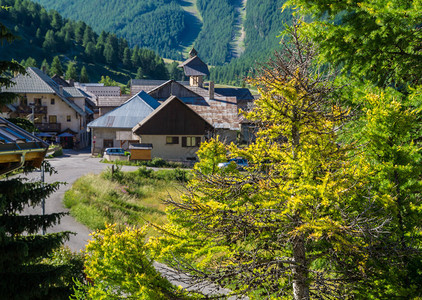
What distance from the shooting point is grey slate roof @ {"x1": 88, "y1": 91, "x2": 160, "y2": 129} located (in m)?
50.0

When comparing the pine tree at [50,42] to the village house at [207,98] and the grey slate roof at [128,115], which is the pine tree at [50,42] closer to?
the village house at [207,98]

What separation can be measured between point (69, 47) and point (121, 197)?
165502mm

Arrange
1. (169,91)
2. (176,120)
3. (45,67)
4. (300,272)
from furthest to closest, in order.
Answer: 1. (45,67)
2. (169,91)
3. (176,120)
4. (300,272)

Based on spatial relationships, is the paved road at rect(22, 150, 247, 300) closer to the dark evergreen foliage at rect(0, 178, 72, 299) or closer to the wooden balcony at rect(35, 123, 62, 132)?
the dark evergreen foliage at rect(0, 178, 72, 299)

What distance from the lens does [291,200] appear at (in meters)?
6.64

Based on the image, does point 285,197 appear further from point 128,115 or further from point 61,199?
point 128,115

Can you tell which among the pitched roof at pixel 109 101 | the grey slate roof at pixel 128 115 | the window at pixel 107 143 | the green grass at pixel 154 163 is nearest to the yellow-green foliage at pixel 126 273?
the green grass at pixel 154 163

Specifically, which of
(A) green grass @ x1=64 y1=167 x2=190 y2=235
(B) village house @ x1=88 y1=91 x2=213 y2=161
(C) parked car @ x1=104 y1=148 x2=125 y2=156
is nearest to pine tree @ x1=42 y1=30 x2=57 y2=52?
(B) village house @ x1=88 y1=91 x2=213 y2=161

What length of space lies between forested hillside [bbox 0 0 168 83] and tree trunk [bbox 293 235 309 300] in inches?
6423

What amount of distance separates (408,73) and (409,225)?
426 cm

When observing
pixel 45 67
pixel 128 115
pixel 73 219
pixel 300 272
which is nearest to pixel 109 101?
pixel 128 115

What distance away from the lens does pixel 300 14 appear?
10.1m

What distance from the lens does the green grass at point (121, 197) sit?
22.0m

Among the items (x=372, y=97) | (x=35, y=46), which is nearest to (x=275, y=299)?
(x=372, y=97)
